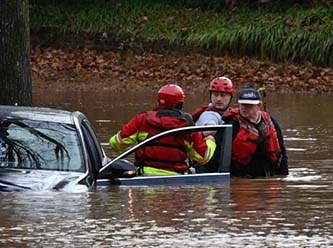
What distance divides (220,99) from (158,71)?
16.3 metres

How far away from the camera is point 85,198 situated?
10078 mm

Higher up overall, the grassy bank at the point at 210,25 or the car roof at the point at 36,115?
the grassy bank at the point at 210,25

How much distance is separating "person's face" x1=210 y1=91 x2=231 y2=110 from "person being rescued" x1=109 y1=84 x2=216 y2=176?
1729mm

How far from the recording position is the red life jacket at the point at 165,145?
36.4 feet

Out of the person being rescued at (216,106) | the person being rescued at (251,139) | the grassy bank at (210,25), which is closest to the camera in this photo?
the person being rescued at (251,139)

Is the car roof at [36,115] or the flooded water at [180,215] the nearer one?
the flooded water at [180,215]

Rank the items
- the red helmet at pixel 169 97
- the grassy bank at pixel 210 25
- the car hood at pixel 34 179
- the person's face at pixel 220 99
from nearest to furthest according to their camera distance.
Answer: the car hood at pixel 34 179 < the red helmet at pixel 169 97 < the person's face at pixel 220 99 < the grassy bank at pixel 210 25

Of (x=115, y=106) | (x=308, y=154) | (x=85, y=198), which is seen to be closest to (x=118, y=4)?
(x=115, y=106)

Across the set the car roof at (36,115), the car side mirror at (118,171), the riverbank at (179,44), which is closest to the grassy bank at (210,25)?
the riverbank at (179,44)

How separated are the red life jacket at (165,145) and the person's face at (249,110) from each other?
131 centimetres

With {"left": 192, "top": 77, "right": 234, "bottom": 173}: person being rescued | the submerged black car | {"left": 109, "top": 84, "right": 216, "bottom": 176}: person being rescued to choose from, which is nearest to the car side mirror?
the submerged black car

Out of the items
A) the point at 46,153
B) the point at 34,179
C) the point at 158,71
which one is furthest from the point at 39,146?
the point at 158,71

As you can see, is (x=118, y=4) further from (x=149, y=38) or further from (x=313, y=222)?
(x=313, y=222)

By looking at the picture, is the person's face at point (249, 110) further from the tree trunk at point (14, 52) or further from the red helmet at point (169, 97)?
the tree trunk at point (14, 52)
